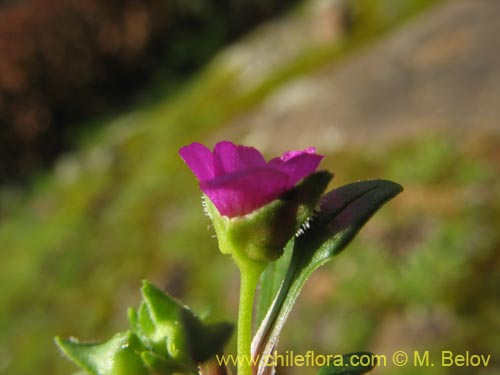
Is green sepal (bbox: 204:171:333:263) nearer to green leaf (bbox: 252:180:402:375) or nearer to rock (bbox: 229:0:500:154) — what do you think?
green leaf (bbox: 252:180:402:375)

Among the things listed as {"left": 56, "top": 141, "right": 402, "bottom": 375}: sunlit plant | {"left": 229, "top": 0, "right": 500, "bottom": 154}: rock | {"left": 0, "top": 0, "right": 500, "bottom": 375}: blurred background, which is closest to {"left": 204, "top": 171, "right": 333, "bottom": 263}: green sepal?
{"left": 56, "top": 141, "right": 402, "bottom": 375}: sunlit plant

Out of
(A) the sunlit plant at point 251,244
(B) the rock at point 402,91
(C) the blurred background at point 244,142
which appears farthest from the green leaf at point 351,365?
(B) the rock at point 402,91

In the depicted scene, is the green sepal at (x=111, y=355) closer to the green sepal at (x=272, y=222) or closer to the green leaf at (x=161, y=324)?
the green leaf at (x=161, y=324)

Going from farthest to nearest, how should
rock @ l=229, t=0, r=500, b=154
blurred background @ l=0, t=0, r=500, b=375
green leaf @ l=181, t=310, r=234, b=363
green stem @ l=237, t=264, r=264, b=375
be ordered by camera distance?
rock @ l=229, t=0, r=500, b=154
blurred background @ l=0, t=0, r=500, b=375
green stem @ l=237, t=264, r=264, b=375
green leaf @ l=181, t=310, r=234, b=363

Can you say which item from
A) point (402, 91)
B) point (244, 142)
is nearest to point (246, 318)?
Answer: point (402, 91)

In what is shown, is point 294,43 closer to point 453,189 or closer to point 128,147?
point 128,147

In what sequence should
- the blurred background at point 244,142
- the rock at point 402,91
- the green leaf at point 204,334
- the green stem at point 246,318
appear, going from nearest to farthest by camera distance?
the green leaf at point 204,334 → the green stem at point 246,318 → the blurred background at point 244,142 → the rock at point 402,91

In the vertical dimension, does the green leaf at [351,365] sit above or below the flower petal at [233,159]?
below

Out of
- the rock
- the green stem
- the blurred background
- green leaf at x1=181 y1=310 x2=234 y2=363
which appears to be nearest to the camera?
Result: green leaf at x1=181 y1=310 x2=234 y2=363
